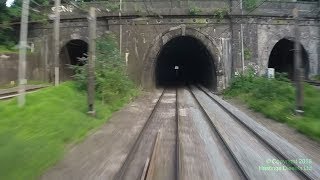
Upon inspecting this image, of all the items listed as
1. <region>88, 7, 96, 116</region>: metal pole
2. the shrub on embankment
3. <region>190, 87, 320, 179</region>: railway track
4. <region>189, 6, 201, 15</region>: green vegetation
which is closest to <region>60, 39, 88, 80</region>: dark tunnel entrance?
<region>189, 6, 201, 15</region>: green vegetation

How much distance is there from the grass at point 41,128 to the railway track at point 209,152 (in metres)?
1.46

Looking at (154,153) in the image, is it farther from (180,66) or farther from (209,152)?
(180,66)

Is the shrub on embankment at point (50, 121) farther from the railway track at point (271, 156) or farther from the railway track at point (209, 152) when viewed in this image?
the railway track at point (271, 156)

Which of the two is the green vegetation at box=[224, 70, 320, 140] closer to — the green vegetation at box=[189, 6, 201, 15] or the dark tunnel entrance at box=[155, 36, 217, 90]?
the green vegetation at box=[189, 6, 201, 15]

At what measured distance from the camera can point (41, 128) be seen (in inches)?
350

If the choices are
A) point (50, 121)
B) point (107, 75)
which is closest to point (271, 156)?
point (50, 121)

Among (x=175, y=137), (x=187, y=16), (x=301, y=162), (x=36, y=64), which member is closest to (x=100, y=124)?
(x=175, y=137)

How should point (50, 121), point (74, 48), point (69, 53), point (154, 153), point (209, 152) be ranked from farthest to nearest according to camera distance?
point (74, 48), point (69, 53), point (50, 121), point (209, 152), point (154, 153)

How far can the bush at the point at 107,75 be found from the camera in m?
15.8

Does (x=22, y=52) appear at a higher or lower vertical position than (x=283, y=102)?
higher

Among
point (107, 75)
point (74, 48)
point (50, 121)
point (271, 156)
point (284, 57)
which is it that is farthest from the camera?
point (284, 57)

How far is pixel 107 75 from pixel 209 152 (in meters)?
8.88

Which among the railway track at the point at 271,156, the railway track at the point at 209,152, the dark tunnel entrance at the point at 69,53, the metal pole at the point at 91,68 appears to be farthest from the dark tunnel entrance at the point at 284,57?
the railway track at the point at 271,156

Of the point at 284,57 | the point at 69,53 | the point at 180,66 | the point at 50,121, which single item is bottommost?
the point at 50,121
